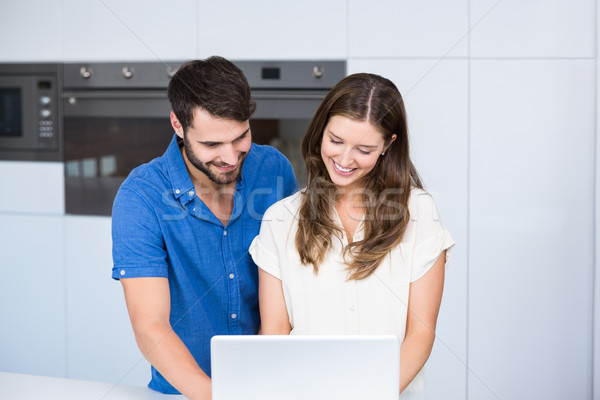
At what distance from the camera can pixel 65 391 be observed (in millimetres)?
1221

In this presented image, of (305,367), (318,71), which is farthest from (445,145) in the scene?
(305,367)

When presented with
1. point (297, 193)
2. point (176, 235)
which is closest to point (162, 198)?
point (176, 235)

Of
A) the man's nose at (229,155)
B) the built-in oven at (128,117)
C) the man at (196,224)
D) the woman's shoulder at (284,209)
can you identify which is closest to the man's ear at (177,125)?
the man at (196,224)

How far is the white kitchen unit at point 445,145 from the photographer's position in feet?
7.23

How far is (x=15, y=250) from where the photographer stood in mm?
2621

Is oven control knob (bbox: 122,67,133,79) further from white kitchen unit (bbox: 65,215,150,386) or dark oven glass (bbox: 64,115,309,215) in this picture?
white kitchen unit (bbox: 65,215,150,386)

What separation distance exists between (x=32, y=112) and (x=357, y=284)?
186cm

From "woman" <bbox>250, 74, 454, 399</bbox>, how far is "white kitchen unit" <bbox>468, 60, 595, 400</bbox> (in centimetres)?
88

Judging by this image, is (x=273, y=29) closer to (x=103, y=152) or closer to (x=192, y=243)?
(x=103, y=152)

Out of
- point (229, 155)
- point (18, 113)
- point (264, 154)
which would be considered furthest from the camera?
point (18, 113)

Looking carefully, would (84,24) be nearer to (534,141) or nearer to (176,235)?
(176,235)

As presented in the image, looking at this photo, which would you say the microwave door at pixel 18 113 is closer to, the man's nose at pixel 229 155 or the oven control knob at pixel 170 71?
the oven control knob at pixel 170 71

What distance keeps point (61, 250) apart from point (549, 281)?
1.90m

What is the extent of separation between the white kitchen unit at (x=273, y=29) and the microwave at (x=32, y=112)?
2.29ft
